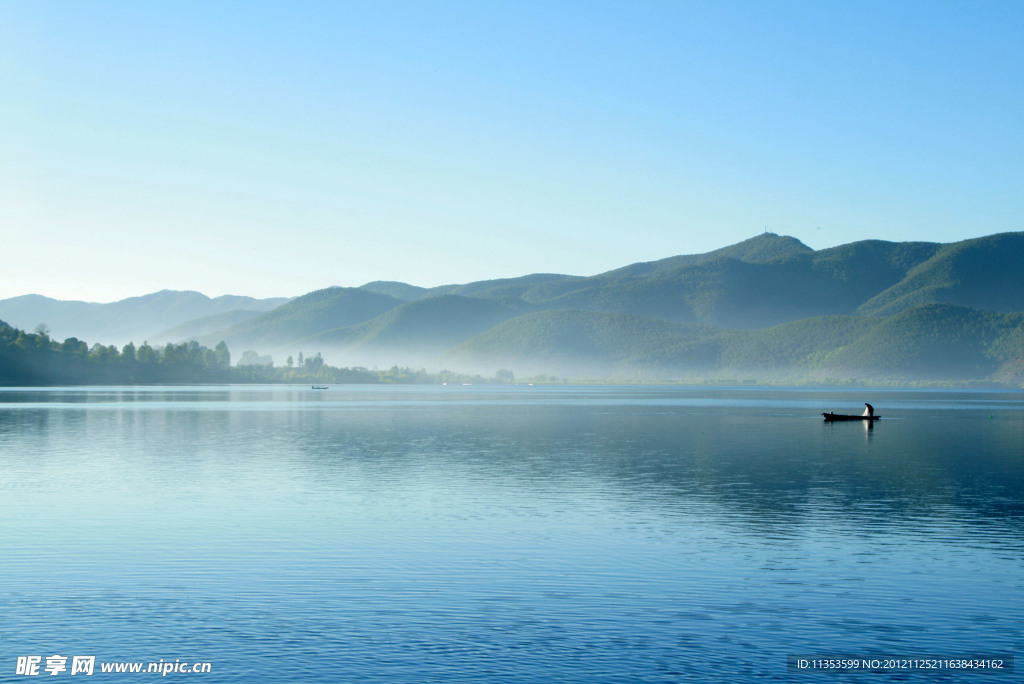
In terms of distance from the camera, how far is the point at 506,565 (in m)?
28.1

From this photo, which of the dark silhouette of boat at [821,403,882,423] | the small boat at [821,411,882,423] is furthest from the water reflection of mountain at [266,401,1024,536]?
the small boat at [821,411,882,423]

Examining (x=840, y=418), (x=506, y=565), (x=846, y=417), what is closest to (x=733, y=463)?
(x=506, y=565)

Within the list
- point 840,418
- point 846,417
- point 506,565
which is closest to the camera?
point 506,565

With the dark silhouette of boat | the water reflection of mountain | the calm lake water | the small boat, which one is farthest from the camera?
the small boat

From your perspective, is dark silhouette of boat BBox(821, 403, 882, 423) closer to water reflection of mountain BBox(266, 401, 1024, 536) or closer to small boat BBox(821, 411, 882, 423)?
small boat BBox(821, 411, 882, 423)

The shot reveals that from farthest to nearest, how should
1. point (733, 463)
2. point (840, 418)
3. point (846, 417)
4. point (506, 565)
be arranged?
point (846, 417) < point (840, 418) < point (733, 463) < point (506, 565)

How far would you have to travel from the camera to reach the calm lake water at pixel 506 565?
20.0 metres

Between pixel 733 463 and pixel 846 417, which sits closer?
pixel 733 463

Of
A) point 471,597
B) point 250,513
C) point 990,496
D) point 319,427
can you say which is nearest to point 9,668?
point 471,597

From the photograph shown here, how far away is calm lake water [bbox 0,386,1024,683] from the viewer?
20.0 metres

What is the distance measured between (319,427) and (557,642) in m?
78.5

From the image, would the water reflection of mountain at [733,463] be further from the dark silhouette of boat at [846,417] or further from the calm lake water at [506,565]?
the dark silhouette of boat at [846,417]

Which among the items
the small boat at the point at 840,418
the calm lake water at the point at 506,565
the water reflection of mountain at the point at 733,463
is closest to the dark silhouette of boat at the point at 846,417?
the small boat at the point at 840,418

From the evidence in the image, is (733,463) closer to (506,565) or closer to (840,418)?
(506,565)
